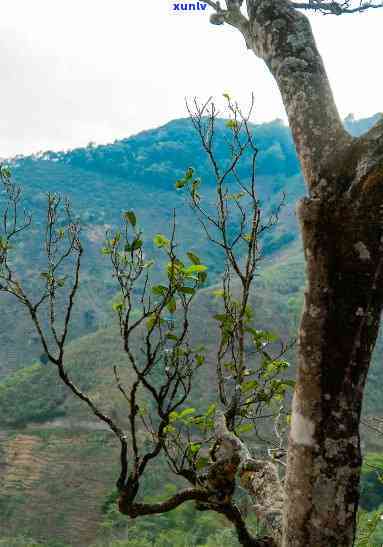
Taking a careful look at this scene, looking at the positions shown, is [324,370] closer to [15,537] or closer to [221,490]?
[221,490]

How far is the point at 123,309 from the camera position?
1828mm

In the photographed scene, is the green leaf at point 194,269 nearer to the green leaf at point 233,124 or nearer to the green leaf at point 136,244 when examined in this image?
the green leaf at point 136,244

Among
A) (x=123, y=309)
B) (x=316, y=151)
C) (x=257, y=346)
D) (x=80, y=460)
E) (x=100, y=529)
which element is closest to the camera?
(x=316, y=151)

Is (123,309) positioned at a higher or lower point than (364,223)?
lower

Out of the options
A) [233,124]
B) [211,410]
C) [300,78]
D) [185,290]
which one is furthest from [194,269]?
[233,124]

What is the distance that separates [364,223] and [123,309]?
1136 millimetres

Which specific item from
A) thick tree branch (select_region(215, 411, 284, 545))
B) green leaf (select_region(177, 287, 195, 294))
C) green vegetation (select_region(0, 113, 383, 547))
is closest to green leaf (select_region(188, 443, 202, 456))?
thick tree branch (select_region(215, 411, 284, 545))

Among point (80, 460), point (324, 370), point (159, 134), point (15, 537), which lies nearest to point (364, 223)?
point (324, 370)

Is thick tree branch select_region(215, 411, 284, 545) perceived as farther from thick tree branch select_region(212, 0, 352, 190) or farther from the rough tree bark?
thick tree branch select_region(212, 0, 352, 190)

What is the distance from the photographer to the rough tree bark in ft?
2.97

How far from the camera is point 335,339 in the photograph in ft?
3.01

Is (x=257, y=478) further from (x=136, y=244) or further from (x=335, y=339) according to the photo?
(x=136, y=244)

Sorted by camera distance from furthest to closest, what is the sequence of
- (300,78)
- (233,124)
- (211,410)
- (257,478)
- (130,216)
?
(233,124) < (211,410) < (130,216) < (257,478) < (300,78)

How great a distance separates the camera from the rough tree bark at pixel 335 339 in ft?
2.97
